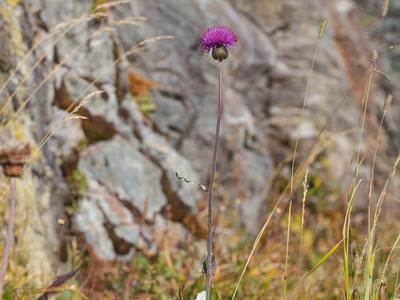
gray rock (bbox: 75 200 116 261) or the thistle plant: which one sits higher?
the thistle plant

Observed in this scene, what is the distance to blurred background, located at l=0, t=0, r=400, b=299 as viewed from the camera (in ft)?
9.24

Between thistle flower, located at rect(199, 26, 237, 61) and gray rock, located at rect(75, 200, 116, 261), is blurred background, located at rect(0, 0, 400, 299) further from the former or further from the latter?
thistle flower, located at rect(199, 26, 237, 61)

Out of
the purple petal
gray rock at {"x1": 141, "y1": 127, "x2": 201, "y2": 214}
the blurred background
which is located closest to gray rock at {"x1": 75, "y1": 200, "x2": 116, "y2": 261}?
the blurred background

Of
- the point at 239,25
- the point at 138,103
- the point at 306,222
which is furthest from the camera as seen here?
the point at 239,25

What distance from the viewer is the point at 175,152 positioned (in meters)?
4.57

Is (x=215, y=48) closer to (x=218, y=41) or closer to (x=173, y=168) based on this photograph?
(x=218, y=41)

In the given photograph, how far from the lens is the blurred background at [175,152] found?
9.24 feet

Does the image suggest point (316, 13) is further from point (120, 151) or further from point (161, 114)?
point (120, 151)

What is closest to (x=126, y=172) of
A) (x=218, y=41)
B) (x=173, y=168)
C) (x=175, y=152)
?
(x=173, y=168)

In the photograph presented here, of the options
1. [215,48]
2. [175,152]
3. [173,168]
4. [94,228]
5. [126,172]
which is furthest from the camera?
[175,152]

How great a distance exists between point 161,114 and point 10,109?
1.94 m

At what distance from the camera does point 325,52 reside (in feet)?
23.5

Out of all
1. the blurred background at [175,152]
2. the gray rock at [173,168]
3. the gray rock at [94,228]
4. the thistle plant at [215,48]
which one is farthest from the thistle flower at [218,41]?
the gray rock at [173,168]

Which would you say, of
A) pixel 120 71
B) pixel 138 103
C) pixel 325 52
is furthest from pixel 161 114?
pixel 325 52
